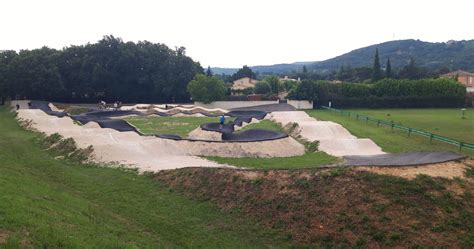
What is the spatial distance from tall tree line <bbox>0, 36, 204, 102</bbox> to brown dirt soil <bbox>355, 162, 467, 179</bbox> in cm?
6561

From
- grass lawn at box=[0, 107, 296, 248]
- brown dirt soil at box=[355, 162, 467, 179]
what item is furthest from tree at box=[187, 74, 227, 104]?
brown dirt soil at box=[355, 162, 467, 179]

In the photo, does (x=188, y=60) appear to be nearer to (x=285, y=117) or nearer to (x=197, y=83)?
(x=197, y=83)

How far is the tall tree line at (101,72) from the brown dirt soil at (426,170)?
215 ft

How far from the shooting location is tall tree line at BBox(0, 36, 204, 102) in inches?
2800

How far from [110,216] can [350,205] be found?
8.95 m

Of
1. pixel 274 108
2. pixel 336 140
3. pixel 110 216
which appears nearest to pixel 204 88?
pixel 274 108

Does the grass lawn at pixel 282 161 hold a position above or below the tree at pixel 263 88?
below

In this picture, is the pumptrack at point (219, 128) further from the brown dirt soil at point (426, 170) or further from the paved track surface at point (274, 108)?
the brown dirt soil at point (426, 170)

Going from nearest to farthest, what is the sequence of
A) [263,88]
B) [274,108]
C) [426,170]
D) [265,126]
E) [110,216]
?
[110,216]
[426,170]
[265,126]
[274,108]
[263,88]

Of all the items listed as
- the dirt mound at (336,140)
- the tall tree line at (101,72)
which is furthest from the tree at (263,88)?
the dirt mound at (336,140)

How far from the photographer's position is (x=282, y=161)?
27141 mm

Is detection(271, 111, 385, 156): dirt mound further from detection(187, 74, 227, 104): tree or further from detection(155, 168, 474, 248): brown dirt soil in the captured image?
detection(187, 74, 227, 104): tree

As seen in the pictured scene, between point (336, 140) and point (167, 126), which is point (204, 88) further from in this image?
point (336, 140)

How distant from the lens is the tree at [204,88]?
2950 inches
